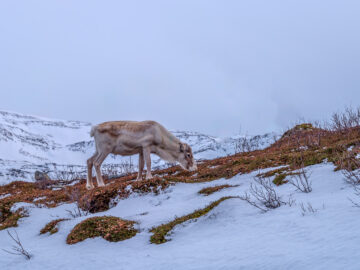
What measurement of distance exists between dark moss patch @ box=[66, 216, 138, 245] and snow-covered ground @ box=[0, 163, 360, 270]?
0.17 metres

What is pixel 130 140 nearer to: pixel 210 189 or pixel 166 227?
pixel 210 189

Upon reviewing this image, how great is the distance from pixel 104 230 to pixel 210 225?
7.50 feet

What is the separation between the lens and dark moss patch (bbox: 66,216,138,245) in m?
6.72

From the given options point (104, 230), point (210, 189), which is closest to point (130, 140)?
point (210, 189)

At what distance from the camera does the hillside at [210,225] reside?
4.14 metres

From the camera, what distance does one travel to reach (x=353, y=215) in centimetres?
464

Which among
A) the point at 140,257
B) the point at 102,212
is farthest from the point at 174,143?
the point at 140,257

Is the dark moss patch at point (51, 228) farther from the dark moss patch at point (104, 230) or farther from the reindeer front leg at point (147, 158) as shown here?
the reindeer front leg at point (147, 158)

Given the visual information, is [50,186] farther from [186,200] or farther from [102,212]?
[186,200]

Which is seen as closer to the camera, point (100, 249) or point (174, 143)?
point (100, 249)

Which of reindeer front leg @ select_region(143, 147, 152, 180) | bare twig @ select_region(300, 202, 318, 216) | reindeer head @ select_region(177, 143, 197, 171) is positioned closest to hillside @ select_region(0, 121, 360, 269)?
bare twig @ select_region(300, 202, 318, 216)

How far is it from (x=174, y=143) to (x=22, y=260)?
920 centimetres

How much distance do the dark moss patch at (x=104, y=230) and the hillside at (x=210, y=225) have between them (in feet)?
0.07

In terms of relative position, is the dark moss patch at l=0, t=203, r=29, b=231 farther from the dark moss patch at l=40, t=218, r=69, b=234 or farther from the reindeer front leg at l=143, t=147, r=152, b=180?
the reindeer front leg at l=143, t=147, r=152, b=180
